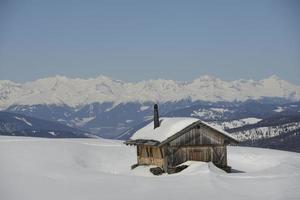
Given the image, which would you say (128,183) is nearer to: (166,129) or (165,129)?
(166,129)

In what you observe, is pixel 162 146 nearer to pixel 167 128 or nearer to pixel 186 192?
pixel 167 128

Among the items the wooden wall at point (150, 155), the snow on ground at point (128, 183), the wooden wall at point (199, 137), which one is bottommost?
the snow on ground at point (128, 183)

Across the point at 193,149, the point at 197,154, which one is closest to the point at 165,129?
the point at 193,149

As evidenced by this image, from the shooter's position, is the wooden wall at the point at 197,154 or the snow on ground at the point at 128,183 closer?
the snow on ground at the point at 128,183

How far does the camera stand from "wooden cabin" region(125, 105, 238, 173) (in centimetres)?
4891

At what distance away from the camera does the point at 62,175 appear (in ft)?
132

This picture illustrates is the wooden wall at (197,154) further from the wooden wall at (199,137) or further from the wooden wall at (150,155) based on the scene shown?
the wooden wall at (150,155)

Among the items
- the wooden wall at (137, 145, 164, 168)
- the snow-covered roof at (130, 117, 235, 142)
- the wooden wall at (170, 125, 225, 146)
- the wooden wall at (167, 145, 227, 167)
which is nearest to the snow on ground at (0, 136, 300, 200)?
the wooden wall at (137, 145, 164, 168)

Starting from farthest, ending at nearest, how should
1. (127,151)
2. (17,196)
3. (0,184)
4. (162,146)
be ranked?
(127,151), (162,146), (0,184), (17,196)

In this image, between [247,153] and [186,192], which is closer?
[186,192]

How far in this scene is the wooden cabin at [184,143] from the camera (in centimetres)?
4891

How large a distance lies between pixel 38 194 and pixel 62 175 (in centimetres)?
836


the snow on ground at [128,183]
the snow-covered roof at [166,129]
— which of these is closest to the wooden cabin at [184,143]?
the snow-covered roof at [166,129]

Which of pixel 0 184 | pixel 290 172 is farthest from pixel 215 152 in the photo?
pixel 0 184
